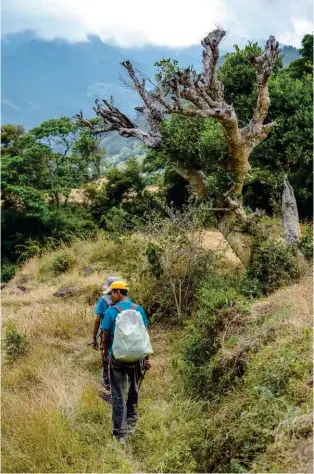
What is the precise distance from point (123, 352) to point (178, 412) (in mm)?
1150

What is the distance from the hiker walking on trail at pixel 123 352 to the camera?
17.2 feet

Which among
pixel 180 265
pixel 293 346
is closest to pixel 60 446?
pixel 293 346

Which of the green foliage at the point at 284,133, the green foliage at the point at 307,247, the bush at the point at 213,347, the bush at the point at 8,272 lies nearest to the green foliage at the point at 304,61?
the green foliage at the point at 284,133

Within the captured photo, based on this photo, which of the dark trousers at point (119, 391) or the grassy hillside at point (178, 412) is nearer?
the grassy hillside at point (178, 412)

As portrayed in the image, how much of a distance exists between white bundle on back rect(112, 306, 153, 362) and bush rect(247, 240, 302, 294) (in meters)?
4.08

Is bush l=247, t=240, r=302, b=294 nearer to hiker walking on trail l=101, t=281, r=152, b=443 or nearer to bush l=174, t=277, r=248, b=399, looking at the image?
bush l=174, t=277, r=248, b=399

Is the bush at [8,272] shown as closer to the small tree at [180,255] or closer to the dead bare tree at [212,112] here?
the dead bare tree at [212,112]

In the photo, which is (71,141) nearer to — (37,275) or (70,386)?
(37,275)

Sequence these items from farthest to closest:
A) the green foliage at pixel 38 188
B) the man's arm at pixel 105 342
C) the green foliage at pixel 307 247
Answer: the green foliage at pixel 38 188
the green foliage at pixel 307 247
the man's arm at pixel 105 342

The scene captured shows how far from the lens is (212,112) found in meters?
9.00

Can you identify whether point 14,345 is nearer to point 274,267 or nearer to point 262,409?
point 274,267

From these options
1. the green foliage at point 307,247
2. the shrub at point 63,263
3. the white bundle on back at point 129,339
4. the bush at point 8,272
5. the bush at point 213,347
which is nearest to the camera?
the white bundle on back at point 129,339

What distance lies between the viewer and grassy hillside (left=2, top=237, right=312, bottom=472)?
4344 mm

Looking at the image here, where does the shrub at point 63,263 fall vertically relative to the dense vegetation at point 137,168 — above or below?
below
